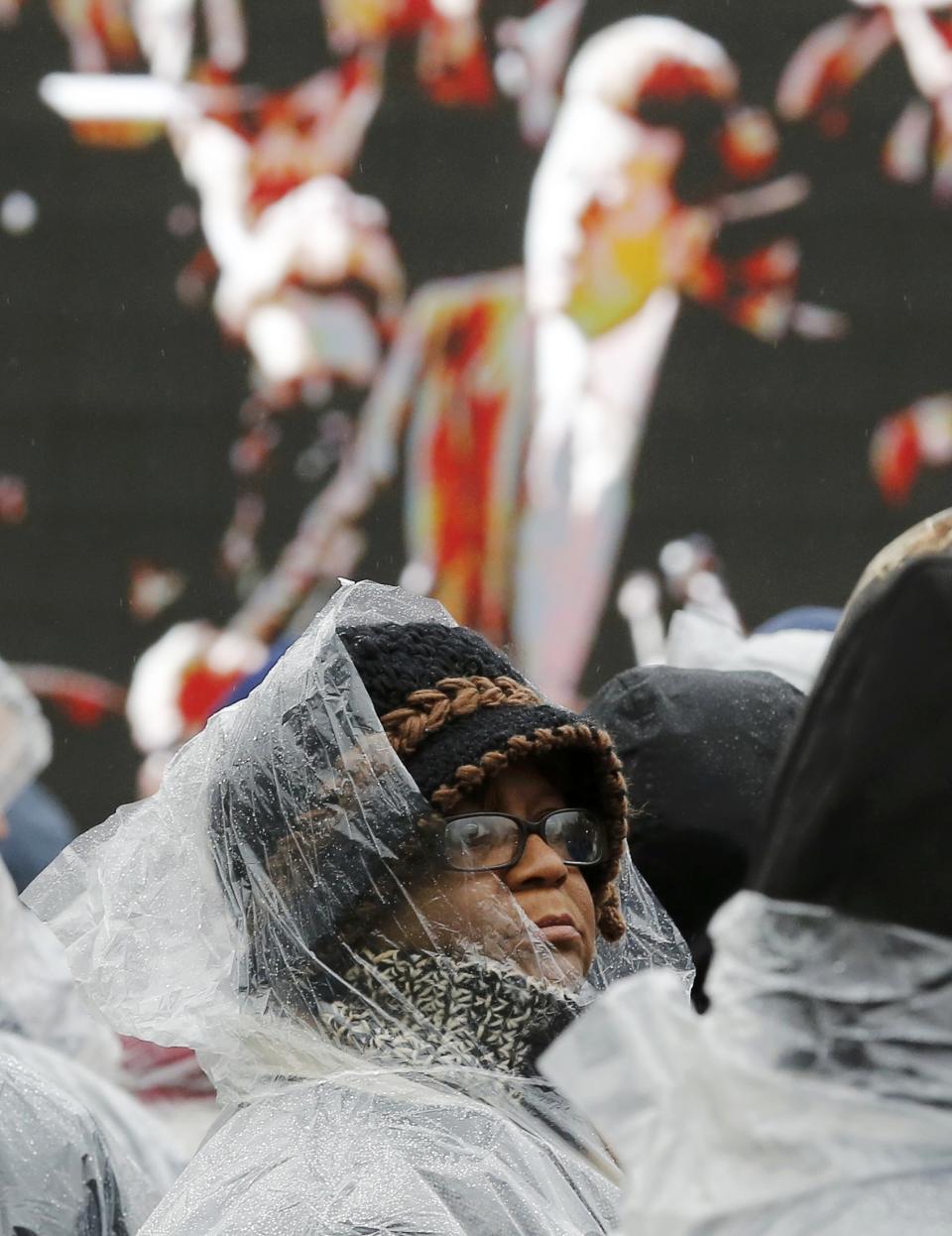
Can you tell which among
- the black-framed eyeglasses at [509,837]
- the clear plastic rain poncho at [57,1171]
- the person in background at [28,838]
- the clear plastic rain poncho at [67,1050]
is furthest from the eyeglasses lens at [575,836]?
the person in background at [28,838]

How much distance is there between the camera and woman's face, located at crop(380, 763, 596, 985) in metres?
1.84

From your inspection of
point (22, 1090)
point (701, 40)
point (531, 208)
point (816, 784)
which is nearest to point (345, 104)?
point (531, 208)

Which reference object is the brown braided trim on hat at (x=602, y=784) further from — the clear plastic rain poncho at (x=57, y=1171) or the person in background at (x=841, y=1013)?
the person in background at (x=841, y=1013)

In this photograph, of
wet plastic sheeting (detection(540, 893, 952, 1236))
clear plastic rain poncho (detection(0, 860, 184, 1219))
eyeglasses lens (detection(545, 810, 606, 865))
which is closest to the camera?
wet plastic sheeting (detection(540, 893, 952, 1236))

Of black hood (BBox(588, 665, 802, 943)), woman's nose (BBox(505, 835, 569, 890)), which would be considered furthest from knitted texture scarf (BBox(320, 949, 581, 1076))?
black hood (BBox(588, 665, 802, 943))

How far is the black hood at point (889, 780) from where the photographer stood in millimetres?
896

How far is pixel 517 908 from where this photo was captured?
1.87 meters

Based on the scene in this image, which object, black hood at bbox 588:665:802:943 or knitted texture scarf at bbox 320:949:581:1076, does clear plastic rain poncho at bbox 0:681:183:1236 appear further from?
black hood at bbox 588:665:802:943

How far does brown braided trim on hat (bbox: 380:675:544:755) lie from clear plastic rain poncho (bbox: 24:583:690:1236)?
0.04 metres

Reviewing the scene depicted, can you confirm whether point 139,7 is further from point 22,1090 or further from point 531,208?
point 22,1090

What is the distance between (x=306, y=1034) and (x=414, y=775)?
25cm

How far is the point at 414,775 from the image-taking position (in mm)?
1896

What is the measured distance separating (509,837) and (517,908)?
0.08 meters

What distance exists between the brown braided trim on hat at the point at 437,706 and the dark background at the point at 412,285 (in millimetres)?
Result: 3700
